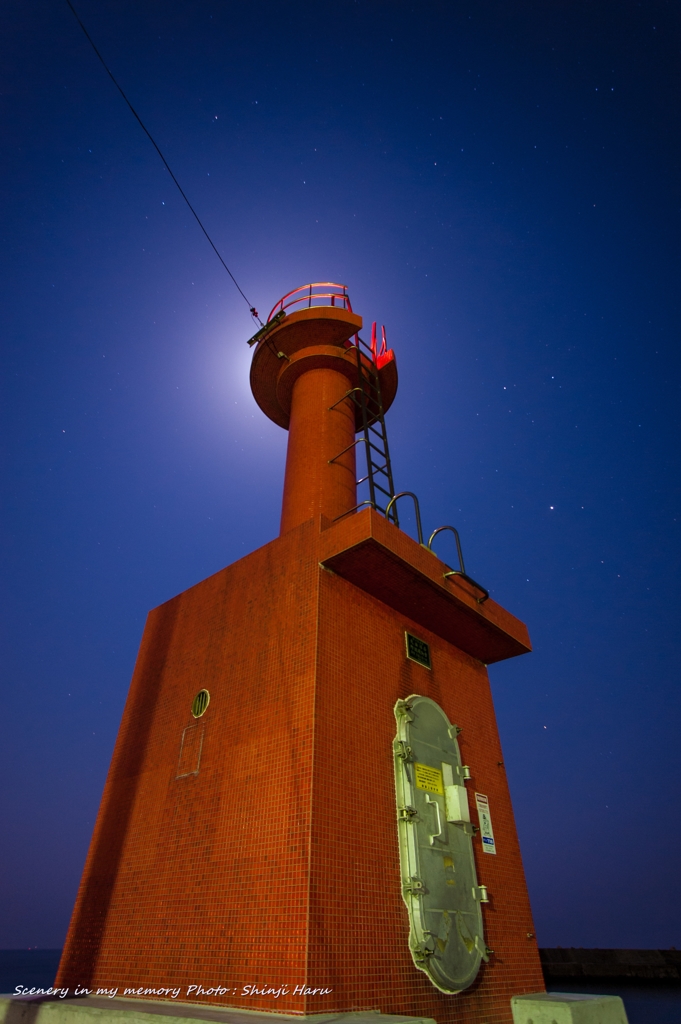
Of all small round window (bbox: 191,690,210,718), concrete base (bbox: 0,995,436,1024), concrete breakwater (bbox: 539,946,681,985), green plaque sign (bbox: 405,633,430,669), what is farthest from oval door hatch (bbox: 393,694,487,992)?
concrete breakwater (bbox: 539,946,681,985)

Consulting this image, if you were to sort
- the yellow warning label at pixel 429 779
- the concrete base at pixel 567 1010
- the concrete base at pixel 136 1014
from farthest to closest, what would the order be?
1. the yellow warning label at pixel 429 779
2. the concrete base at pixel 567 1010
3. the concrete base at pixel 136 1014

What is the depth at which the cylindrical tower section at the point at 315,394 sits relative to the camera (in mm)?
Answer: 10547

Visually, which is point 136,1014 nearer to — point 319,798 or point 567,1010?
point 319,798

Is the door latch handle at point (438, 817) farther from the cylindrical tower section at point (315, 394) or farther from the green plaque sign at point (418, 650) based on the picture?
the cylindrical tower section at point (315, 394)

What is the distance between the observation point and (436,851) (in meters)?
7.20

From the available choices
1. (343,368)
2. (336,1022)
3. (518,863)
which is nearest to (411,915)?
(336,1022)

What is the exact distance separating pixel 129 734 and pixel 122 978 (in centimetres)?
348

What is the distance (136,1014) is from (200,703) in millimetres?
3760

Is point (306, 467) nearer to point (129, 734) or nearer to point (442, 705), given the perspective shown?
point (442, 705)

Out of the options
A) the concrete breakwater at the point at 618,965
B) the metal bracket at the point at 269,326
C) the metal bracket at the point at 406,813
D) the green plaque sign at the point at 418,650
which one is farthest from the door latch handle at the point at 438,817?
the concrete breakwater at the point at 618,965

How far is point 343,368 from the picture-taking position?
41.3ft

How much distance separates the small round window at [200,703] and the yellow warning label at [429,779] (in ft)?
10.5

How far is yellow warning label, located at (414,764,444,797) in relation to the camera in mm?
7520

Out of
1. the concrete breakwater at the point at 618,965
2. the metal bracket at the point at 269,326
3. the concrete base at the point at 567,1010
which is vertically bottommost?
the concrete breakwater at the point at 618,965
